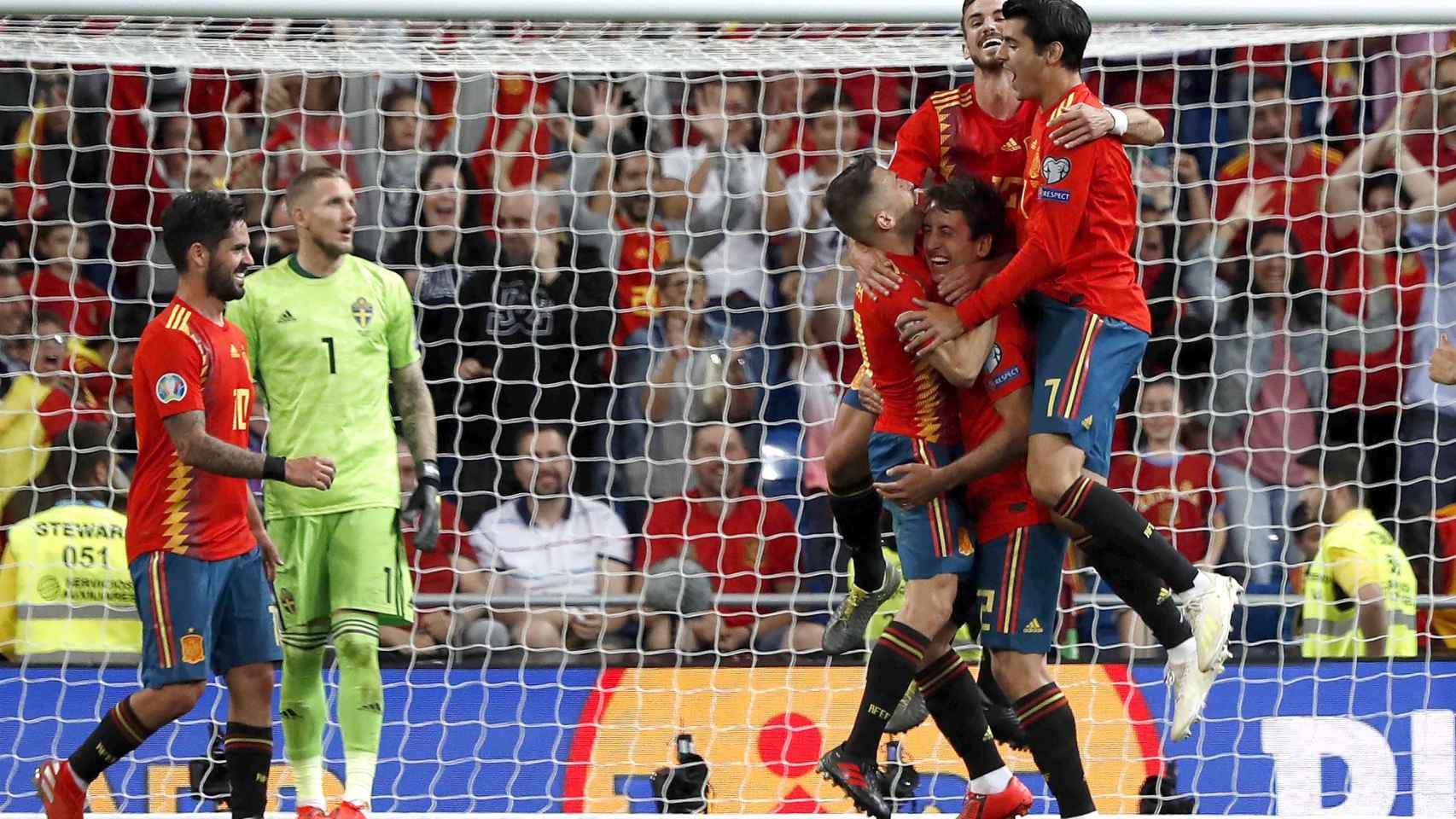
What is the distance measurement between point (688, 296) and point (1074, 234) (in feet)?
10.7

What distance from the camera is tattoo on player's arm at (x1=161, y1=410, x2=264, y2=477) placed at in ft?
17.3

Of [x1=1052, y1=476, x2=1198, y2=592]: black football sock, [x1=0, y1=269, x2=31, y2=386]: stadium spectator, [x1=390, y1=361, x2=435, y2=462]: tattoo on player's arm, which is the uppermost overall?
[x1=0, y1=269, x2=31, y2=386]: stadium spectator

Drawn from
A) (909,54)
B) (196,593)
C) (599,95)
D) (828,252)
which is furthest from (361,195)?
(196,593)

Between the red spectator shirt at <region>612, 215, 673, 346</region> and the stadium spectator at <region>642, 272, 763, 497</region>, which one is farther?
the red spectator shirt at <region>612, 215, 673, 346</region>

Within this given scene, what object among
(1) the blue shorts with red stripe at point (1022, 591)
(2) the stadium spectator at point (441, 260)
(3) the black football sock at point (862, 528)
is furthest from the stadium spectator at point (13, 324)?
(1) the blue shorts with red stripe at point (1022, 591)

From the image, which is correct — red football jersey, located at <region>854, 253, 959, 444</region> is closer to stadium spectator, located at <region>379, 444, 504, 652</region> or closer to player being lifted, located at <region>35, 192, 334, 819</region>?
player being lifted, located at <region>35, 192, 334, 819</region>

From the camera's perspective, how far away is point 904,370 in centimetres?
507

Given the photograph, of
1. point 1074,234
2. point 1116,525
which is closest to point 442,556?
point 1116,525

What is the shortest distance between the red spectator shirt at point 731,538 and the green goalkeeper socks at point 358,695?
189 centimetres

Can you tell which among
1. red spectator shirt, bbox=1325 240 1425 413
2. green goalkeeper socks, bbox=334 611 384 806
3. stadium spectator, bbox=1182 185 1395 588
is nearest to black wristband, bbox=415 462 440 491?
green goalkeeper socks, bbox=334 611 384 806

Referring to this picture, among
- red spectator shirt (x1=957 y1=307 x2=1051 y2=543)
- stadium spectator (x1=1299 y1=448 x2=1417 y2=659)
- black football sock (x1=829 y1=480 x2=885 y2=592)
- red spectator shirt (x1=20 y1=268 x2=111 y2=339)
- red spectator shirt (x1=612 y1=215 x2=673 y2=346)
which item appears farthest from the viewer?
red spectator shirt (x1=612 y1=215 x2=673 y2=346)

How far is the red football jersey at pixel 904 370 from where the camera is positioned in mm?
4977

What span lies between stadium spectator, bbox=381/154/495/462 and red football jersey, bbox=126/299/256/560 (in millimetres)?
2148

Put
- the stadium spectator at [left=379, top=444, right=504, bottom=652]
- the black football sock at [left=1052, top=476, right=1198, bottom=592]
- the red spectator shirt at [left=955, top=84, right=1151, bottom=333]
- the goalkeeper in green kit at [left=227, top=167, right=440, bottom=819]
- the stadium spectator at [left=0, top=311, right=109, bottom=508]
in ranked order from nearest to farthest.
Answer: the red spectator shirt at [left=955, top=84, right=1151, bottom=333] → the black football sock at [left=1052, top=476, right=1198, bottom=592] → the goalkeeper in green kit at [left=227, top=167, right=440, bottom=819] → the stadium spectator at [left=379, top=444, right=504, bottom=652] → the stadium spectator at [left=0, top=311, right=109, bottom=508]
